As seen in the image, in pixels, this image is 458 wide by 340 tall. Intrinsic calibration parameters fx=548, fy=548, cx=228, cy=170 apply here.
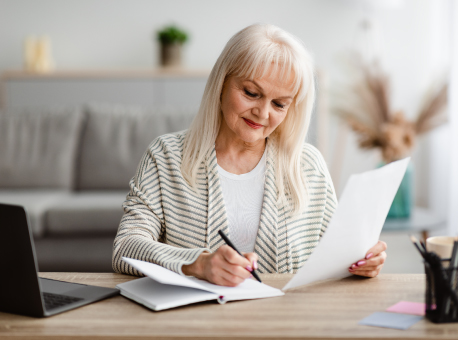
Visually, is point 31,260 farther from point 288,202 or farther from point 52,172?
point 52,172

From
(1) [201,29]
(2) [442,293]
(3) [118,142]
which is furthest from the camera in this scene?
(1) [201,29]

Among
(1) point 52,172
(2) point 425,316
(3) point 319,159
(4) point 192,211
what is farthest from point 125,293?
(1) point 52,172

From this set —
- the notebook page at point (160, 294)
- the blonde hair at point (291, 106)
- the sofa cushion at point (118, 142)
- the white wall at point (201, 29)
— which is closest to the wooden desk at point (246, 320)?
the notebook page at point (160, 294)

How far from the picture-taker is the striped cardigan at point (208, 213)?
55.6 inches

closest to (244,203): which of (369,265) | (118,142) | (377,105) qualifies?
(369,265)

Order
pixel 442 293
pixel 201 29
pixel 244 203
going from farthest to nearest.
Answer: pixel 201 29 → pixel 244 203 → pixel 442 293

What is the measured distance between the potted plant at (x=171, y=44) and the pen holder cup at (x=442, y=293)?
356 cm

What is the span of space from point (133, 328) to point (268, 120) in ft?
2.34

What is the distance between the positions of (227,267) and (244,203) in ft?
1.55

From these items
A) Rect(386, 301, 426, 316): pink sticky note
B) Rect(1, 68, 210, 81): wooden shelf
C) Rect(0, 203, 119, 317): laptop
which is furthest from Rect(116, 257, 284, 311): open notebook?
Rect(1, 68, 210, 81): wooden shelf

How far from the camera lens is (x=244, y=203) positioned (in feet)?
4.88

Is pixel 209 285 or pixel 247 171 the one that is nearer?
pixel 209 285

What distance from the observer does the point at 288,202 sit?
145cm

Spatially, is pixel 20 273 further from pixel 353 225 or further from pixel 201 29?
pixel 201 29
